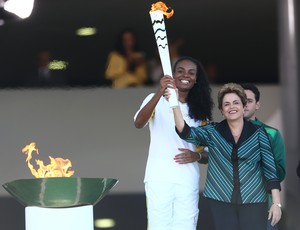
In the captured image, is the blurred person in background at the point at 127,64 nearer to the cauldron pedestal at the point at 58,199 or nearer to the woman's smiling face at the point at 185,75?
the woman's smiling face at the point at 185,75

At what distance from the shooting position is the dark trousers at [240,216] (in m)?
4.88

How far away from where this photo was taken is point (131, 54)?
6980mm

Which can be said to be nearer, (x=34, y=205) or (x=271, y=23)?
(x=34, y=205)

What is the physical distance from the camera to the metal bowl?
4902mm

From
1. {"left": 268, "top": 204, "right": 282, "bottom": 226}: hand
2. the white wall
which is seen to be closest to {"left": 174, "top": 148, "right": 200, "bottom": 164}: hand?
{"left": 268, "top": 204, "right": 282, "bottom": 226}: hand

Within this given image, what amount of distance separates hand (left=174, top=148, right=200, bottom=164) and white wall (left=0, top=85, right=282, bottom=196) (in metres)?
1.83

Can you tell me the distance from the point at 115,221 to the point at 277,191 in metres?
2.40

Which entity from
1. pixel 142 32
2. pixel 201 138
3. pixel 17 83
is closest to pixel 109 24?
pixel 142 32

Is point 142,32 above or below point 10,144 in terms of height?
above

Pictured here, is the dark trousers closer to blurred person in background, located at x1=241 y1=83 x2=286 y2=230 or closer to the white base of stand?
blurred person in background, located at x1=241 y1=83 x2=286 y2=230

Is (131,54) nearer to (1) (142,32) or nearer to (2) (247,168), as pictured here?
(1) (142,32)

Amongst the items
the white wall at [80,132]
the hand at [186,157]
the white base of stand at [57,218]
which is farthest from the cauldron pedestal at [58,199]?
the white wall at [80,132]

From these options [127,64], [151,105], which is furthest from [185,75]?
[127,64]

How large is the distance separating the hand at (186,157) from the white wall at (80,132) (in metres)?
1.83
